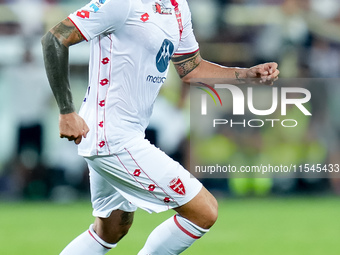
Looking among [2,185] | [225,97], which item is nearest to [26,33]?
[2,185]

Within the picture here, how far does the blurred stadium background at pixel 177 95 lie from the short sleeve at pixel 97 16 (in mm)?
6109

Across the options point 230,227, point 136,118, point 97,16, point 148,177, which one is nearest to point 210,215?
point 148,177

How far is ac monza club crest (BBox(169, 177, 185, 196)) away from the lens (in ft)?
13.7

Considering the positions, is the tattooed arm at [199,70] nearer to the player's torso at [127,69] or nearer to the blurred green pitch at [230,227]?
the player's torso at [127,69]

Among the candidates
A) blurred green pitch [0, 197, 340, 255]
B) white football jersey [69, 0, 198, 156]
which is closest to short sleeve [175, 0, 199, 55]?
white football jersey [69, 0, 198, 156]

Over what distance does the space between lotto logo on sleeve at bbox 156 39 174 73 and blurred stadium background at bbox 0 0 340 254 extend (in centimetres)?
572

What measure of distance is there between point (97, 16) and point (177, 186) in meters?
1.02

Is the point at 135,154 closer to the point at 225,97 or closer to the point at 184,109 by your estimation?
the point at 225,97

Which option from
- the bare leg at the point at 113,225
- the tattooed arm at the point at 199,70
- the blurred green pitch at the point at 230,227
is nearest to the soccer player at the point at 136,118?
the bare leg at the point at 113,225

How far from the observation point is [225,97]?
7.22 m

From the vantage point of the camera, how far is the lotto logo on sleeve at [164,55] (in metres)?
4.30

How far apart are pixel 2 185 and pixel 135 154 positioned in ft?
21.8

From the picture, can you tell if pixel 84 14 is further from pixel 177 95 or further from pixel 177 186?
pixel 177 95

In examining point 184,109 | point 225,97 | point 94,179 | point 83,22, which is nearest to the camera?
point 83,22
